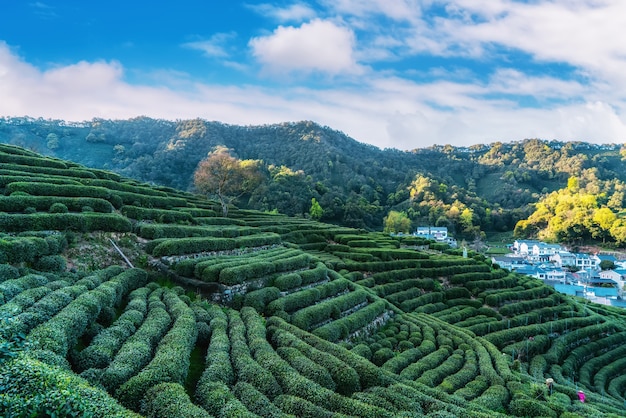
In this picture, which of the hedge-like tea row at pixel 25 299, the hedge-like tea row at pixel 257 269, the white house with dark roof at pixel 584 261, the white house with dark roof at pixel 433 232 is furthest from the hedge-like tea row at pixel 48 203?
the white house with dark roof at pixel 584 261

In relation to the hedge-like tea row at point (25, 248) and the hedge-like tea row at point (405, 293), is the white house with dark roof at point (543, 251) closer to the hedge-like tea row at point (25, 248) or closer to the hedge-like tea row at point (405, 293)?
the hedge-like tea row at point (405, 293)

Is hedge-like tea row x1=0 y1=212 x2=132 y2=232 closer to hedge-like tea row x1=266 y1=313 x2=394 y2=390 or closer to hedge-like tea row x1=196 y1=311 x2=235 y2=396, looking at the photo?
hedge-like tea row x1=196 y1=311 x2=235 y2=396

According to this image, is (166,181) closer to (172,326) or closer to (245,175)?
(245,175)

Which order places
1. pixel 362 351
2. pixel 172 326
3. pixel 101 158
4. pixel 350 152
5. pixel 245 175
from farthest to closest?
pixel 350 152 → pixel 101 158 → pixel 245 175 → pixel 362 351 → pixel 172 326

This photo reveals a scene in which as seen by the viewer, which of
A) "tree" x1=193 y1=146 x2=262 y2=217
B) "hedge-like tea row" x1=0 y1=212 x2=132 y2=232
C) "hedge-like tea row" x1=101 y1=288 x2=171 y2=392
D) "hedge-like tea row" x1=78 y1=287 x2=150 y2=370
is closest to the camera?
"hedge-like tea row" x1=101 y1=288 x2=171 y2=392

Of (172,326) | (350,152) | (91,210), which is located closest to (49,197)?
(91,210)

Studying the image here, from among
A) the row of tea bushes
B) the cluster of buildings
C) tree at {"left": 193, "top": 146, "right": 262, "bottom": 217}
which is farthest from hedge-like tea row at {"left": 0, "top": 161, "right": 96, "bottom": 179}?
the cluster of buildings

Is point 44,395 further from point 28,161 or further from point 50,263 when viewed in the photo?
point 28,161
